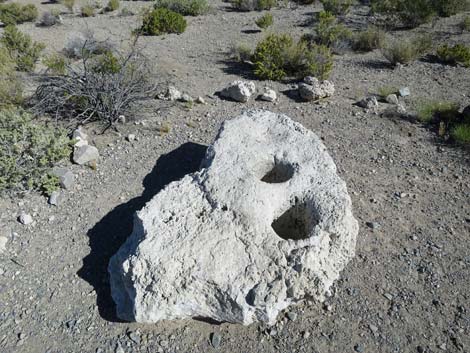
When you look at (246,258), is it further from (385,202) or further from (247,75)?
(247,75)

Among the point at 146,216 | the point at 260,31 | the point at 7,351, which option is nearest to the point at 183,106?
the point at 146,216

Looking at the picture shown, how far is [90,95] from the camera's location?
20.2ft

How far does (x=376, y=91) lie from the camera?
25.2 feet

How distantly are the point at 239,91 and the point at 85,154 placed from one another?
9.87ft

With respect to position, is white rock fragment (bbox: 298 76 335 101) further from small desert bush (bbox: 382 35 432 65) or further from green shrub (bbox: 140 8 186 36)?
green shrub (bbox: 140 8 186 36)

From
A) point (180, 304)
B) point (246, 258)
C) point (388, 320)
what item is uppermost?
point (246, 258)

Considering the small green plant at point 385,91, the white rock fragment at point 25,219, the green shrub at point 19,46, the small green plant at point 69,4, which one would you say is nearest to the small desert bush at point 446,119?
the small green plant at point 385,91

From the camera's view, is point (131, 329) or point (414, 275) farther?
point (414, 275)

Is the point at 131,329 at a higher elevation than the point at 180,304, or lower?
lower

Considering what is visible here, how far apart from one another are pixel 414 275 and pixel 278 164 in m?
1.93

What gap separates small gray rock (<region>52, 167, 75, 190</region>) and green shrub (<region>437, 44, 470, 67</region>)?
27.1ft

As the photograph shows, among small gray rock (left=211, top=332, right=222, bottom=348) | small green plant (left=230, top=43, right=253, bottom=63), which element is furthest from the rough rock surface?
small green plant (left=230, top=43, right=253, bottom=63)

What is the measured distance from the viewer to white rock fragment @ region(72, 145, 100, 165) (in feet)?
18.2

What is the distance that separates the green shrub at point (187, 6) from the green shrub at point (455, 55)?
24.9 feet
